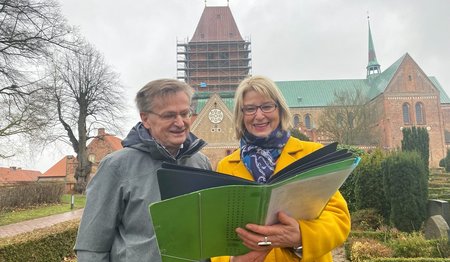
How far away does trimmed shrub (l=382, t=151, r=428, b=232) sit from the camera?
10.9 meters

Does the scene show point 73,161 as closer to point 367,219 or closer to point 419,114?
point 367,219

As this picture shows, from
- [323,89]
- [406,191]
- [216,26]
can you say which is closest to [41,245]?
[406,191]

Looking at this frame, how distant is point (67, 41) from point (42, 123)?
13.5ft

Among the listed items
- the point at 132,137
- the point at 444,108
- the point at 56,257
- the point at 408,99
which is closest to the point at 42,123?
the point at 56,257

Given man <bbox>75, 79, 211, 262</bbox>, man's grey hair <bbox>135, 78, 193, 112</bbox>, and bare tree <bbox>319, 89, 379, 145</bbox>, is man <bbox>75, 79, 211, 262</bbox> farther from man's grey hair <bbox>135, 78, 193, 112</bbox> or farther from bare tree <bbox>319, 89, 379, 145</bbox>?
bare tree <bbox>319, 89, 379, 145</bbox>

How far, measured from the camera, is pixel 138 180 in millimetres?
2146

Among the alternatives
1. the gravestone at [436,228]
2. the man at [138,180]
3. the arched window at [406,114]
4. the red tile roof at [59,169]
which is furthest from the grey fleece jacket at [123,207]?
the arched window at [406,114]

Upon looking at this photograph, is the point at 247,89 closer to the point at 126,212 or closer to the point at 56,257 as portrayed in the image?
the point at 126,212

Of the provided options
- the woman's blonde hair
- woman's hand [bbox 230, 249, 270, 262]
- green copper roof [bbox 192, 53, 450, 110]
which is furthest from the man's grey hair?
green copper roof [bbox 192, 53, 450, 110]

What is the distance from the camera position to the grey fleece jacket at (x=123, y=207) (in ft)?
6.64

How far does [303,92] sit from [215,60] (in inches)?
565

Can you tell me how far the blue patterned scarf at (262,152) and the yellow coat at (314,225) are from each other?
0.11 feet

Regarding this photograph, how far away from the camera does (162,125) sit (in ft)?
7.16

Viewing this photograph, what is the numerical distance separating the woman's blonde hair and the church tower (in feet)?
162
